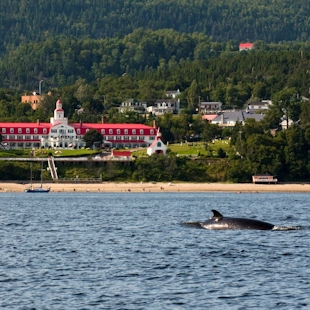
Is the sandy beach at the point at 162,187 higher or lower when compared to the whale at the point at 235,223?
higher

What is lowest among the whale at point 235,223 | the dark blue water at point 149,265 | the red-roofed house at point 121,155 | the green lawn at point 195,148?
the dark blue water at point 149,265

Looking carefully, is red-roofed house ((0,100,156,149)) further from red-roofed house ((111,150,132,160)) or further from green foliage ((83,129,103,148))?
red-roofed house ((111,150,132,160))

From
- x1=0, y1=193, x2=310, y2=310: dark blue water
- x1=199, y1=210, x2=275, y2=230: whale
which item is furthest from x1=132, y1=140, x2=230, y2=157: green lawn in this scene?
x1=199, y1=210, x2=275, y2=230: whale

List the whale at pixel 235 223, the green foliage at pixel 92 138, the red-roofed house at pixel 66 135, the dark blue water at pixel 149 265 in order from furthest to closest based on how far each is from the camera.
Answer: the red-roofed house at pixel 66 135, the green foliage at pixel 92 138, the whale at pixel 235 223, the dark blue water at pixel 149 265

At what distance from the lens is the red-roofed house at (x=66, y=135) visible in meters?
176

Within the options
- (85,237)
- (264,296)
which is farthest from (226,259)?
(85,237)

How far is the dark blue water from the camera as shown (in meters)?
39.8

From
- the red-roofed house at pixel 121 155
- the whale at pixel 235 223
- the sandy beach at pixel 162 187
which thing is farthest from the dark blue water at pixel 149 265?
the red-roofed house at pixel 121 155

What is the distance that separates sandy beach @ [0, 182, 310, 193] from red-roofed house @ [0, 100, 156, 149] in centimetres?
3370

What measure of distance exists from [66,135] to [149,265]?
131057 mm

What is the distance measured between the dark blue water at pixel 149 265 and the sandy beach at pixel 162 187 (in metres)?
60.2

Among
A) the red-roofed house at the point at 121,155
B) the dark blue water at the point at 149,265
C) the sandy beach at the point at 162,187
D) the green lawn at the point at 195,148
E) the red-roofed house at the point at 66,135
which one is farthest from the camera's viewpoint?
the red-roofed house at the point at 66,135

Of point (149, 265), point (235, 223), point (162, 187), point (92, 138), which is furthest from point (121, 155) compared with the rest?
point (149, 265)

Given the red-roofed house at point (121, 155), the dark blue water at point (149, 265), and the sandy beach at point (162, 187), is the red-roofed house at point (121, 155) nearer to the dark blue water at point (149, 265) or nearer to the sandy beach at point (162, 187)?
the sandy beach at point (162, 187)
